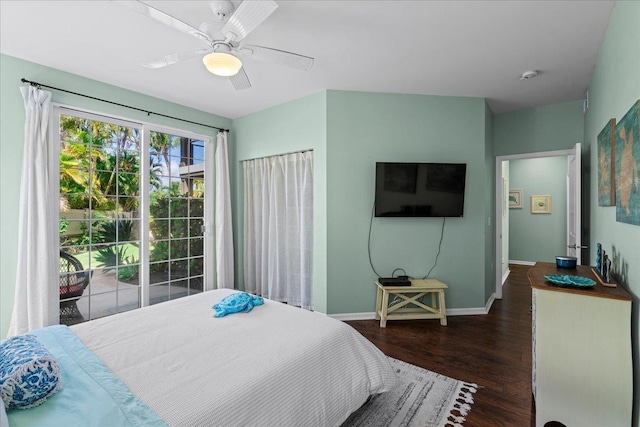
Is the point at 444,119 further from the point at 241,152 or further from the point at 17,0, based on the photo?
the point at 17,0

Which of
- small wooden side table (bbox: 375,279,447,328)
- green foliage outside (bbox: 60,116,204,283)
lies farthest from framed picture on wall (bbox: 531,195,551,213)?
green foliage outside (bbox: 60,116,204,283)

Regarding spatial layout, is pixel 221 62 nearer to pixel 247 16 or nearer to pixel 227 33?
pixel 227 33

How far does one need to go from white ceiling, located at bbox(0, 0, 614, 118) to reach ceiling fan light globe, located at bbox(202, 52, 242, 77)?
1.38 ft

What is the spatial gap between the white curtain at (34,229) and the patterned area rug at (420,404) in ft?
9.41

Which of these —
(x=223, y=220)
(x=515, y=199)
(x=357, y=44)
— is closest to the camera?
(x=357, y=44)

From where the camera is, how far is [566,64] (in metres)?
2.72

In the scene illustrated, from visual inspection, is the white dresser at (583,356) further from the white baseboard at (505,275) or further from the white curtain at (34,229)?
the white baseboard at (505,275)

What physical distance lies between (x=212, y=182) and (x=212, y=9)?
103 inches

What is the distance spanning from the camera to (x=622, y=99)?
5.75 ft

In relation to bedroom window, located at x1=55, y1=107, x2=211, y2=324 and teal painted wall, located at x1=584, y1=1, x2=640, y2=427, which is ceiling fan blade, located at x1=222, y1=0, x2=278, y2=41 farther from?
bedroom window, located at x1=55, y1=107, x2=211, y2=324

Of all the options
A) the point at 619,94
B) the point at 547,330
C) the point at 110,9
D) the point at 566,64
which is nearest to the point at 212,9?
the point at 110,9

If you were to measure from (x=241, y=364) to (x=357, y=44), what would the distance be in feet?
8.03

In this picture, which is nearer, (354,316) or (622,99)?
(622,99)

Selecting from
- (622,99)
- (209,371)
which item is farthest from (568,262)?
(209,371)
